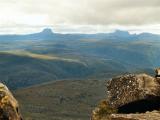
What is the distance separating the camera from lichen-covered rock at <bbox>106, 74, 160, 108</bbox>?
31094 millimetres

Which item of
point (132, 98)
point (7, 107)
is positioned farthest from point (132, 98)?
point (7, 107)

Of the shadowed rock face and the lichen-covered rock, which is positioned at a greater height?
the lichen-covered rock

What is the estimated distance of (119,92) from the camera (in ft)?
107

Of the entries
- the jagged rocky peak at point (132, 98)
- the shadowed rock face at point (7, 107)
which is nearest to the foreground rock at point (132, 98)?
the jagged rocky peak at point (132, 98)

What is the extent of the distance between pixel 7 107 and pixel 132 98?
11.2m

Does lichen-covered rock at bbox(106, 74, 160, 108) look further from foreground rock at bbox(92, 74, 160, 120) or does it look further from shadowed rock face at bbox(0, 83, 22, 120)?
shadowed rock face at bbox(0, 83, 22, 120)

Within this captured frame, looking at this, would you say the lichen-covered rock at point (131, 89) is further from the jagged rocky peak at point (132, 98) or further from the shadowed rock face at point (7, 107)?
the shadowed rock face at point (7, 107)

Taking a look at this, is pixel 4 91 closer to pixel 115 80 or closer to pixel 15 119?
pixel 15 119

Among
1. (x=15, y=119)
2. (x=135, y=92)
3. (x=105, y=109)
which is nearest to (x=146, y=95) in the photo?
(x=135, y=92)

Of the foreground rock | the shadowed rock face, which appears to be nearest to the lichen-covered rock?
the foreground rock

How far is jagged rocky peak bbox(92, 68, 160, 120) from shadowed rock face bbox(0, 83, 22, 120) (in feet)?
23.7

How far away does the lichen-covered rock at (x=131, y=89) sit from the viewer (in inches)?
1224

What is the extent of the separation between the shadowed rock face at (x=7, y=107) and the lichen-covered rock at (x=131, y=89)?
28.1 ft

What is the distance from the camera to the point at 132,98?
31.3m
